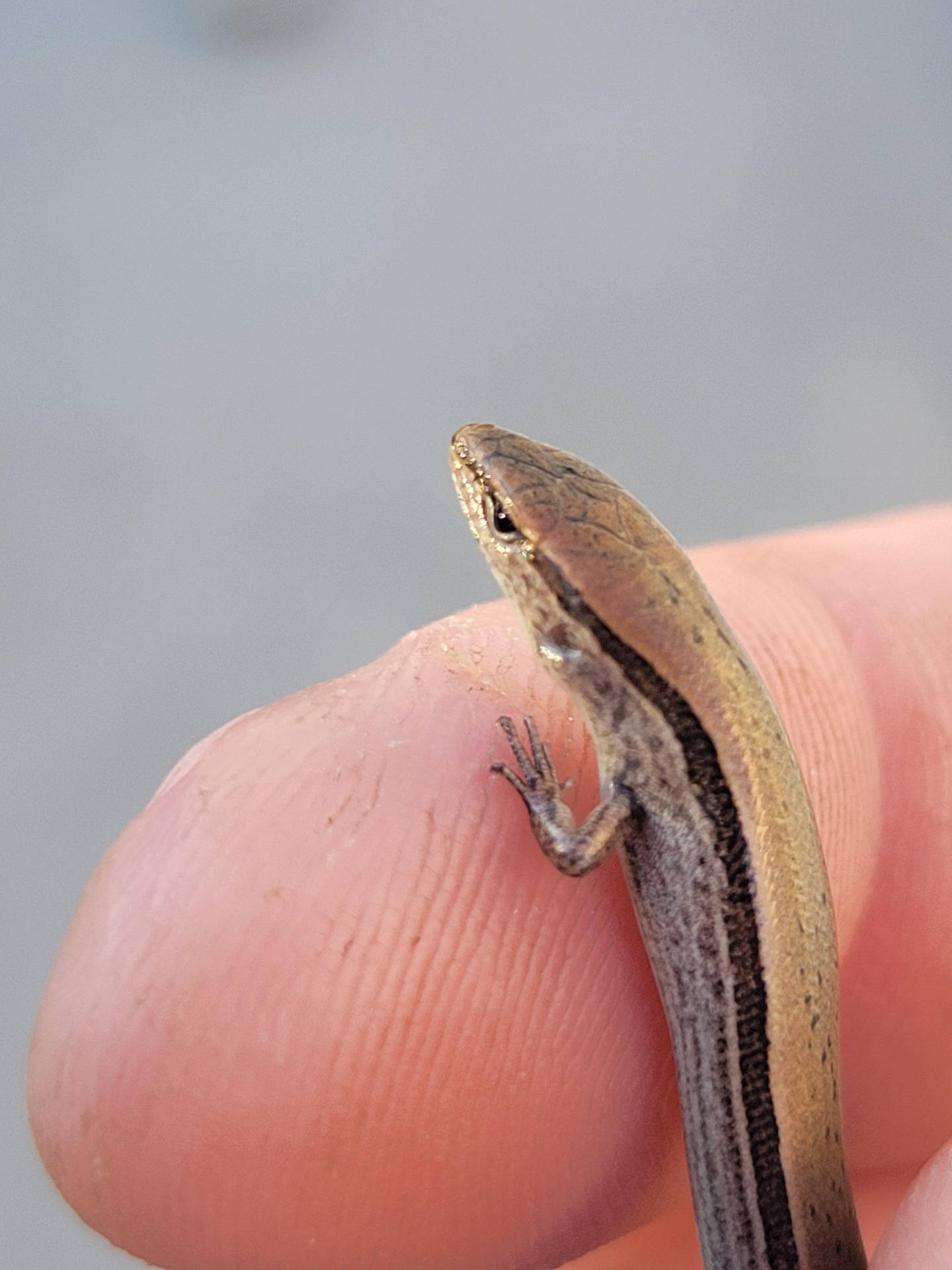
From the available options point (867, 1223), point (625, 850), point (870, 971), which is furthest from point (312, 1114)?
point (867, 1223)

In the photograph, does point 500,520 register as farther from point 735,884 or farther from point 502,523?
point 735,884

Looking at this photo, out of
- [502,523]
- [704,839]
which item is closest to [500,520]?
[502,523]

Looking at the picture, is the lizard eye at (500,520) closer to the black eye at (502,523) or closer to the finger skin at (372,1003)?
the black eye at (502,523)

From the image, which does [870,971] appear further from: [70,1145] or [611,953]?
[70,1145]

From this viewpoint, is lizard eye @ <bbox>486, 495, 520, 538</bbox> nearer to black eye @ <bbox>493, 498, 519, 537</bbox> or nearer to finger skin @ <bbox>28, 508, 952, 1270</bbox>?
black eye @ <bbox>493, 498, 519, 537</bbox>

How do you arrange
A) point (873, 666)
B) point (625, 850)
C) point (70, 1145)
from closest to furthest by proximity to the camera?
point (70, 1145)
point (625, 850)
point (873, 666)

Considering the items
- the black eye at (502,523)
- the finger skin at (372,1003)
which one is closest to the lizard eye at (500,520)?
the black eye at (502,523)

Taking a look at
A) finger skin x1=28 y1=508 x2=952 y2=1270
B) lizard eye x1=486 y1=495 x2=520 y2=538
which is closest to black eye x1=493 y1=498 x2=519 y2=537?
lizard eye x1=486 y1=495 x2=520 y2=538
